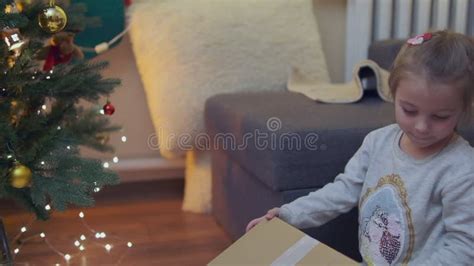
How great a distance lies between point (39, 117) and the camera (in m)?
1.28

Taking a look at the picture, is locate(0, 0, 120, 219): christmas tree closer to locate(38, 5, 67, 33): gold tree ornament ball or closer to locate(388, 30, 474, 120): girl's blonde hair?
locate(38, 5, 67, 33): gold tree ornament ball

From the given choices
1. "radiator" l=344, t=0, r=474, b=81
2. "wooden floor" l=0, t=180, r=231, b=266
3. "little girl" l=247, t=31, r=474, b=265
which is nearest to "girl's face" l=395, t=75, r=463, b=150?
"little girl" l=247, t=31, r=474, b=265

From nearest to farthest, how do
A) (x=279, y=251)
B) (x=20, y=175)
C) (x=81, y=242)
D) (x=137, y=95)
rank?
(x=279, y=251) < (x=20, y=175) < (x=81, y=242) < (x=137, y=95)

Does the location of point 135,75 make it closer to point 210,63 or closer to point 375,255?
point 210,63

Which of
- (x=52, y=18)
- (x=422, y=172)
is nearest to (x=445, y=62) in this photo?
(x=422, y=172)

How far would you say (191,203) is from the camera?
→ 1908mm

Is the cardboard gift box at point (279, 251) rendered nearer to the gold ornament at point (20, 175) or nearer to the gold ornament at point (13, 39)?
the gold ornament at point (20, 175)

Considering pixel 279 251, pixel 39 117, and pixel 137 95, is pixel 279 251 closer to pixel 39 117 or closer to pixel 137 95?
pixel 39 117

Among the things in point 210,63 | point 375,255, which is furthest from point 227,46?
point 375,255

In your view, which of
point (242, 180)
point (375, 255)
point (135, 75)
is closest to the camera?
point (375, 255)

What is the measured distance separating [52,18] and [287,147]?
0.55 m

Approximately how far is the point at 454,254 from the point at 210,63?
41.3 inches

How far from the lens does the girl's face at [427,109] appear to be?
0.94m

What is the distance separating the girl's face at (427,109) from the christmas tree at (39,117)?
23.7 inches
